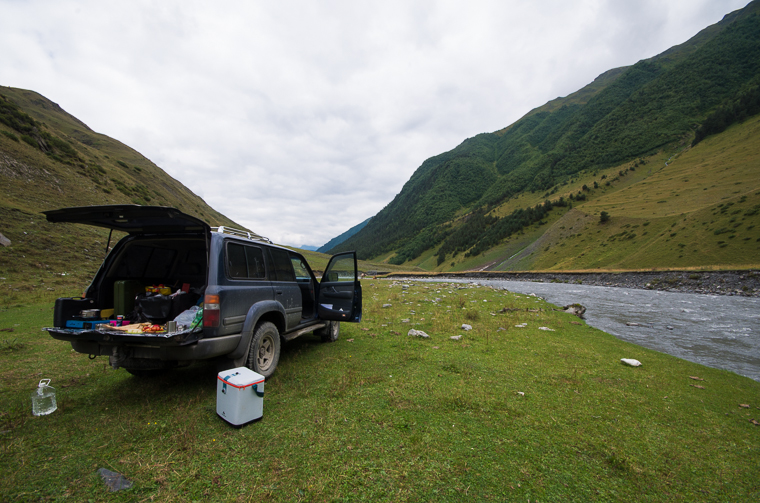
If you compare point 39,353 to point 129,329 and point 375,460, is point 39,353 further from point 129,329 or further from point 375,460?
point 375,460

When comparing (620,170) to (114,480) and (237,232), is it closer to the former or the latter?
(237,232)

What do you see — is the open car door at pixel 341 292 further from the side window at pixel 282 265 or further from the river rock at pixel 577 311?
the river rock at pixel 577 311

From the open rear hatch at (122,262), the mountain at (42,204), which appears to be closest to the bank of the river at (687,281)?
the open rear hatch at (122,262)

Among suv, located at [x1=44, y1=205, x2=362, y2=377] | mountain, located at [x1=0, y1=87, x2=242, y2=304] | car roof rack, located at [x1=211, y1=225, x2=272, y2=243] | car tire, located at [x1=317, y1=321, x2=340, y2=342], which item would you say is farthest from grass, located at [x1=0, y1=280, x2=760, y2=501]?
mountain, located at [x1=0, y1=87, x2=242, y2=304]

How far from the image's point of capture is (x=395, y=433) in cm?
354

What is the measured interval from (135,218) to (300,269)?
3424 mm

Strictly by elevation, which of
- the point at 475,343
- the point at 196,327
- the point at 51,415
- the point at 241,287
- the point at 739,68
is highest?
the point at 739,68

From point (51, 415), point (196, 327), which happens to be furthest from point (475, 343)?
point (51, 415)

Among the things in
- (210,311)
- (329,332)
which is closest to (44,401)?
(210,311)

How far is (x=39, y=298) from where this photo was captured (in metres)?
11.5

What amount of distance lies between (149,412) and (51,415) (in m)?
1.16

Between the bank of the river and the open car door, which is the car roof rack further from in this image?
the bank of the river

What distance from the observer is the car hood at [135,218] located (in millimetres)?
4143

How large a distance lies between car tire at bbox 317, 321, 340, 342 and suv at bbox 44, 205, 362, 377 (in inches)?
35.1
